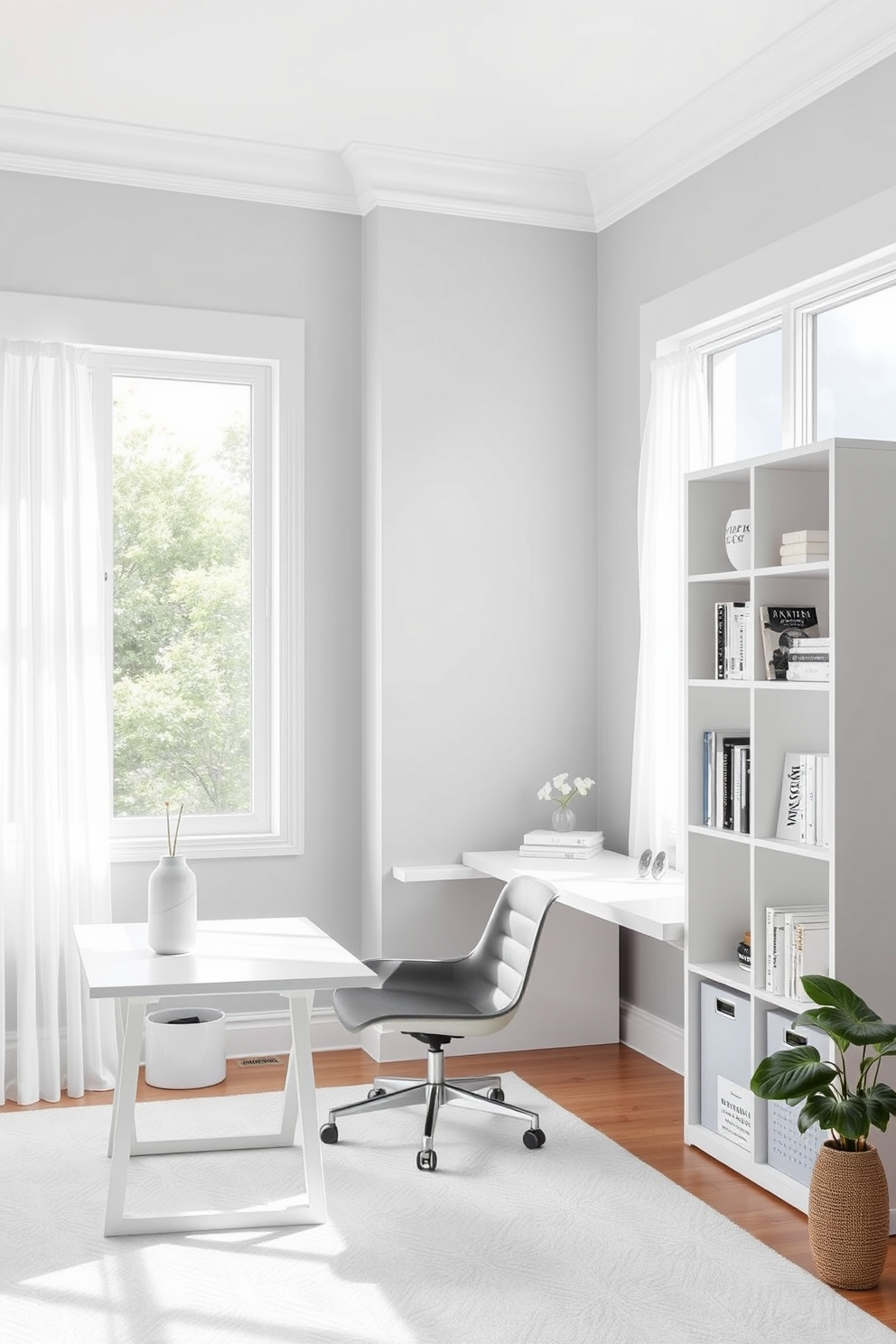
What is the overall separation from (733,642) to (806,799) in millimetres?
505

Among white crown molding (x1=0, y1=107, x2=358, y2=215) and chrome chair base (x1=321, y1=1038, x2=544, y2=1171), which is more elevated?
white crown molding (x1=0, y1=107, x2=358, y2=215)

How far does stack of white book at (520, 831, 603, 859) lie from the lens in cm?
441

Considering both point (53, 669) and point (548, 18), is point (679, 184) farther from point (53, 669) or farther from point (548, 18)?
point (53, 669)

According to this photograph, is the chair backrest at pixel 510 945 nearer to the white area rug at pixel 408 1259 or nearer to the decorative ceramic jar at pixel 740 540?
the white area rug at pixel 408 1259

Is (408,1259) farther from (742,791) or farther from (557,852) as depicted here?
(557,852)

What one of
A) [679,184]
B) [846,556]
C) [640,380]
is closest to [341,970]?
[846,556]

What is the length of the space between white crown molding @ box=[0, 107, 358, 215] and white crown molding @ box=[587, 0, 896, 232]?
3.13ft

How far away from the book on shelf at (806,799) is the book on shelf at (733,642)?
0.27 metres

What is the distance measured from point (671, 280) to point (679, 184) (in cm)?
31

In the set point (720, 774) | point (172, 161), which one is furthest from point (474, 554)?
point (172, 161)

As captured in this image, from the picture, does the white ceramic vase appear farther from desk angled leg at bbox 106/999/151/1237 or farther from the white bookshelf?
the white bookshelf

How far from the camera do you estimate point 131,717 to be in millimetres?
4480

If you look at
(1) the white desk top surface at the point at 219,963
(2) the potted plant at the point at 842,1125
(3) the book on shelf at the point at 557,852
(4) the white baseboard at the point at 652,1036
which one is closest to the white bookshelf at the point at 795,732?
(2) the potted plant at the point at 842,1125

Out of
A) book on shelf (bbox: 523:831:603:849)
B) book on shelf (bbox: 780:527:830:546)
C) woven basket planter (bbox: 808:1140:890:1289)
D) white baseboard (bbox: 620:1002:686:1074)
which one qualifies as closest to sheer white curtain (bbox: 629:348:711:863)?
book on shelf (bbox: 523:831:603:849)
